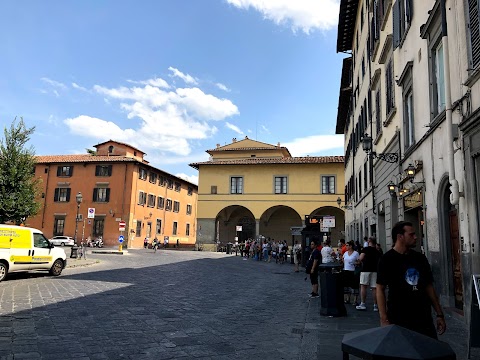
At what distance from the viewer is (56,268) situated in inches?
619

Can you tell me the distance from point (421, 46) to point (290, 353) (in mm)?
8518

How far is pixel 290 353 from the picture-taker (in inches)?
224

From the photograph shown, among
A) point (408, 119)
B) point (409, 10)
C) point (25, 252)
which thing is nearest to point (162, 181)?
point (25, 252)

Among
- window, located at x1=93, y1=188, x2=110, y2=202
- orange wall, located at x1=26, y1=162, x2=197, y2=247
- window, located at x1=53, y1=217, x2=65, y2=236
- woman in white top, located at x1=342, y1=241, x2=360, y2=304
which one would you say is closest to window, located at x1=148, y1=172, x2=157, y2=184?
orange wall, located at x1=26, y1=162, x2=197, y2=247

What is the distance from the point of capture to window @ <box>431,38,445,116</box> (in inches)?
367

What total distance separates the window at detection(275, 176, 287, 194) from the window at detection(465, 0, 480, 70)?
121 ft

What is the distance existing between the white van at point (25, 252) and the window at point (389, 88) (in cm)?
1342

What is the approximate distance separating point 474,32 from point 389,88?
284 inches

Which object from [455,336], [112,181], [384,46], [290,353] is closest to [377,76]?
[384,46]

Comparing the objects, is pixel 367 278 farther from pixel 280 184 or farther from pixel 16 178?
pixel 280 184

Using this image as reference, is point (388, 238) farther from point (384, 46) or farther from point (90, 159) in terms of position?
point (90, 159)

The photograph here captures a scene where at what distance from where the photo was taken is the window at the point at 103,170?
47.3m

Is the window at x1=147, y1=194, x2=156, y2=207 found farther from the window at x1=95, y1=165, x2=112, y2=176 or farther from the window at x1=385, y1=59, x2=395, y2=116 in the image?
the window at x1=385, y1=59, x2=395, y2=116

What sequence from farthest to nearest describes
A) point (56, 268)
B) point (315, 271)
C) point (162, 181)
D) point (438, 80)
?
point (162, 181) → point (56, 268) → point (315, 271) → point (438, 80)
